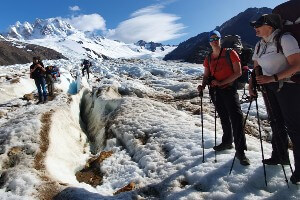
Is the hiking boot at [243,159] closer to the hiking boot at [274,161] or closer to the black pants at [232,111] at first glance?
the black pants at [232,111]

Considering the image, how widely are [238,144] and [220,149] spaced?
1368 millimetres

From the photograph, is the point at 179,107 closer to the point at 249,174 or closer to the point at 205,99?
the point at 205,99

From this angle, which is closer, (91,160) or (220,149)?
(220,149)

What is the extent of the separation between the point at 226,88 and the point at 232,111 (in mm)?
620

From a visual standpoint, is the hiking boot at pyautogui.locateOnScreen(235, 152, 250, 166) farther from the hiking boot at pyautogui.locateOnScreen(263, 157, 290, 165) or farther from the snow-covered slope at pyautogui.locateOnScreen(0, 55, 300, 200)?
the hiking boot at pyautogui.locateOnScreen(263, 157, 290, 165)

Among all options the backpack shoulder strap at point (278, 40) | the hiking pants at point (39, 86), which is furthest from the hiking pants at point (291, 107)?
the hiking pants at point (39, 86)

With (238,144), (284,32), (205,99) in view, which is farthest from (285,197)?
(205,99)

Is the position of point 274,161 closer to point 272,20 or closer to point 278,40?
point 278,40

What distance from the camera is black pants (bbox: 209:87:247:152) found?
8.66 meters

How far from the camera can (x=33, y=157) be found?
1262 cm

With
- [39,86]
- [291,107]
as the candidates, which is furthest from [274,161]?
[39,86]

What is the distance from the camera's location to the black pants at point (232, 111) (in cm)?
866

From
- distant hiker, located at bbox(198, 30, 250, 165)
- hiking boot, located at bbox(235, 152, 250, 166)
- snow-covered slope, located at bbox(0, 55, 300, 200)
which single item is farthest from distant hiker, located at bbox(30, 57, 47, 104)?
hiking boot, located at bbox(235, 152, 250, 166)

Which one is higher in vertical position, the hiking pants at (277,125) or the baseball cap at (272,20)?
the baseball cap at (272,20)
